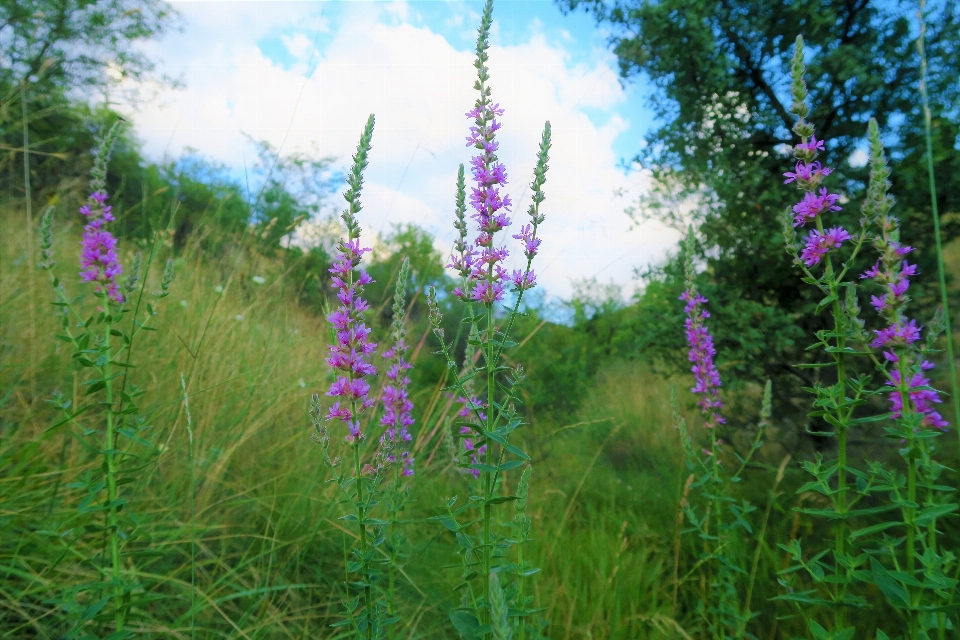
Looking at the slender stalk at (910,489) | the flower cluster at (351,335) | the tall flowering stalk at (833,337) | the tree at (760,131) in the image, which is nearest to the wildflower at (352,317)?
the flower cluster at (351,335)

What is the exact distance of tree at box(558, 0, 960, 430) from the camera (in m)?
3.99

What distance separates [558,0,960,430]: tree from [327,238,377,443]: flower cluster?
3365 mm

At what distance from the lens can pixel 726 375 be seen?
434cm

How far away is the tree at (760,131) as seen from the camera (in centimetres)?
399

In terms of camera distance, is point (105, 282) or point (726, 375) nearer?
point (105, 282)

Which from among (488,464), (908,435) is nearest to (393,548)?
(488,464)

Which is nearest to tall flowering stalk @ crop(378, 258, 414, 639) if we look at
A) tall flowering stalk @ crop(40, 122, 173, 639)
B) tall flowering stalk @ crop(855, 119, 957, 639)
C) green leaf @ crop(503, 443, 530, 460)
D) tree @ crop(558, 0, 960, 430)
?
green leaf @ crop(503, 443, 530, 460)

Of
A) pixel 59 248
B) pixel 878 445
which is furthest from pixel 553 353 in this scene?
pixel 59 248

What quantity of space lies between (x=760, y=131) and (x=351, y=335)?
162 inches

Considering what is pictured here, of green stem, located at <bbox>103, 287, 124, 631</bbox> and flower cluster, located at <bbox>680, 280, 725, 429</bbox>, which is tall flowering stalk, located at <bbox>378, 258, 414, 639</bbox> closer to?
green stem, located at <bbox>103, 287, 124, 631</bbox>

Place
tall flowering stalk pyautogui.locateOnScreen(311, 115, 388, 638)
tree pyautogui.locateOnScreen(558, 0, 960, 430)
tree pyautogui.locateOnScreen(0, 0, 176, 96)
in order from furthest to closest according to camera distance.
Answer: tree pyautogui.locateOnScreen(0, 0, 176, 96)
tree pyautogui.locateOnScreen(558, 0, 960, 430)
tall flowering stalk pyautogui.locateOnScreen(311, 115, 388, 638)

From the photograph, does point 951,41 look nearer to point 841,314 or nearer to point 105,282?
point 841,314

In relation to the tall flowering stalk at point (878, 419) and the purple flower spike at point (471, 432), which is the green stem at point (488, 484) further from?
the tall flowering stalk at point (878, 419)

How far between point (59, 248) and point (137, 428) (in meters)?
5.26
